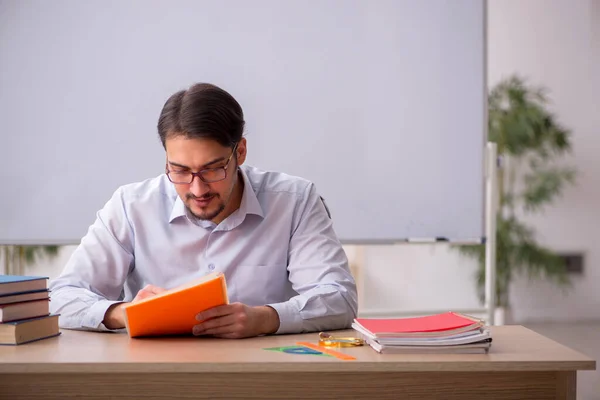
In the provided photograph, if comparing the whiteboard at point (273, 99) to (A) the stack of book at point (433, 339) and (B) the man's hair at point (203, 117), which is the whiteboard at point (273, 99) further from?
(A) the stack of book at point (433, 339)

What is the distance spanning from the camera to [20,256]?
4.25 m

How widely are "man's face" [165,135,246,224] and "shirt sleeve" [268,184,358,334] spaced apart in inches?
11.0

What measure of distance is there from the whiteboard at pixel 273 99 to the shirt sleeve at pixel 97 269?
126cm

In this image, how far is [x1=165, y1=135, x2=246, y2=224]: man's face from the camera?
1.89 meters

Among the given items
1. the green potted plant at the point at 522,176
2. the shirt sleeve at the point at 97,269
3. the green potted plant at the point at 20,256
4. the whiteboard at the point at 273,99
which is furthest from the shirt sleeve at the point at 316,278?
the green potted plant at the point at 522,176

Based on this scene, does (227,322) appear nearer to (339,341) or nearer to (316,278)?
(339,341)

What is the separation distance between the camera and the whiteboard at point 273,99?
3348mm

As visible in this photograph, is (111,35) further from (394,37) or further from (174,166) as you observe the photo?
(174,166)

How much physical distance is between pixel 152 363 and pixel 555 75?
5030 millimetres

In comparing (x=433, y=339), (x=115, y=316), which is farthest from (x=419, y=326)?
(x=115, y=316)

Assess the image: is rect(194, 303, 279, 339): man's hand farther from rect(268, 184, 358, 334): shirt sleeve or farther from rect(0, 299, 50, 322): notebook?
rect(0, 299, 50, 322): notebook

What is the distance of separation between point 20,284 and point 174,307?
348 mm

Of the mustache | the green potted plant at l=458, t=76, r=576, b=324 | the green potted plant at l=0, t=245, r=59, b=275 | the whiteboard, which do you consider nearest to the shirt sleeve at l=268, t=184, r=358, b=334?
the mustache

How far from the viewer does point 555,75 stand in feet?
18.7
